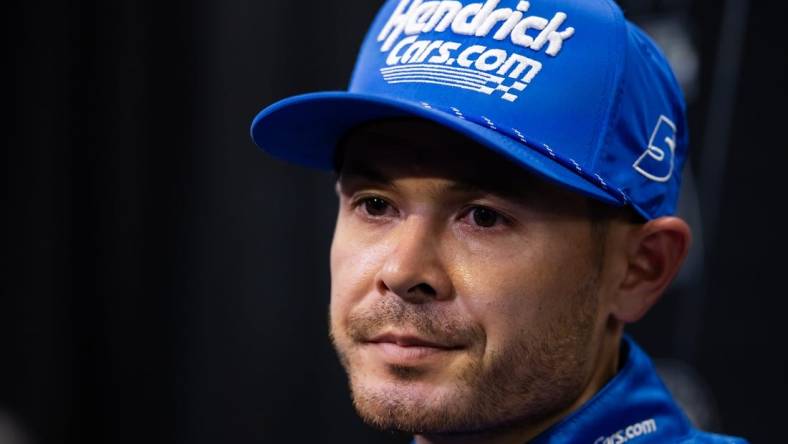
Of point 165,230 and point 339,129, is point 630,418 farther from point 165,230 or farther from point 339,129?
point 165,230

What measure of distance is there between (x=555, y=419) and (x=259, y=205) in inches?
53.6

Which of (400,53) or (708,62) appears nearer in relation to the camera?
(400,53)

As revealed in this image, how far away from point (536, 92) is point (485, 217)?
5.8 inches

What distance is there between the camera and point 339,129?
1.21 meters

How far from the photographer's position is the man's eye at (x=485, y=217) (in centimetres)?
109

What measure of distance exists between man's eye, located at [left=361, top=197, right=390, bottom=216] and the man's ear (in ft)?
0.95

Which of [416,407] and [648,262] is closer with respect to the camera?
[416,407]

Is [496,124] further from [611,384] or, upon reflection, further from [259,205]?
[259,205]

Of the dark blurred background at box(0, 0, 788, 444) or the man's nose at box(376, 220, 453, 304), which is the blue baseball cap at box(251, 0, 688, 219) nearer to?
the man's nose at box(376, 220, 453, 304)

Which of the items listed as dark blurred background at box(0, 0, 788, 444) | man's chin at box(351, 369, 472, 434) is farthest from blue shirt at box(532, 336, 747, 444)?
dark blurred background at box(0, 0, 788, 444)

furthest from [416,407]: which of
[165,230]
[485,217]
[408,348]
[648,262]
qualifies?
[165,230]

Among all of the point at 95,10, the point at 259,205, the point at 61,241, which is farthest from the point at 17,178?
the point at 259,205

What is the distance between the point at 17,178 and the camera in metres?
2.51

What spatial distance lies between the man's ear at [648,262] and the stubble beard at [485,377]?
0.07 metres
